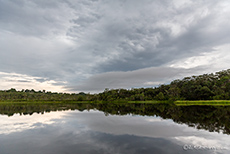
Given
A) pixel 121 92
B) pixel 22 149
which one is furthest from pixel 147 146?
pixel 121 92

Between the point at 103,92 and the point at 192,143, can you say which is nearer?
the point at 192,143

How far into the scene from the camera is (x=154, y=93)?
149375 mm

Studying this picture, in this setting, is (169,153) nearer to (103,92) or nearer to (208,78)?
(208,78)

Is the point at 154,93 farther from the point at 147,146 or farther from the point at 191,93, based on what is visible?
the point at 147,146

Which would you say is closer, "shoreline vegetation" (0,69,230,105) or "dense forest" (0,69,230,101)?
"shoreline vegetation" (0,69,230,105)

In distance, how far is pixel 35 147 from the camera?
1277 cm

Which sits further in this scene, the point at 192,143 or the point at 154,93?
the point at 154,93

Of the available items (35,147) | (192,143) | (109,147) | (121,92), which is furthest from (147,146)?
(121,92)

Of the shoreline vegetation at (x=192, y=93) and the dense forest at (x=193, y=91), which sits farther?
the dense forest at (x=193, y=91)

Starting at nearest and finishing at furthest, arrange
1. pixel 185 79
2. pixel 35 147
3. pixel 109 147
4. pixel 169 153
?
pixel 169 153, pixel 109 147, pixel 35 147, pixel 185 79

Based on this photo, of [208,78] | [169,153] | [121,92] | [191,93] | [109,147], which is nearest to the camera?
[169,153]

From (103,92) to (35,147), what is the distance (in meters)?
166

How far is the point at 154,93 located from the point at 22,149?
146 meters

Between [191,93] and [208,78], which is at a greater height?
[208,78]
